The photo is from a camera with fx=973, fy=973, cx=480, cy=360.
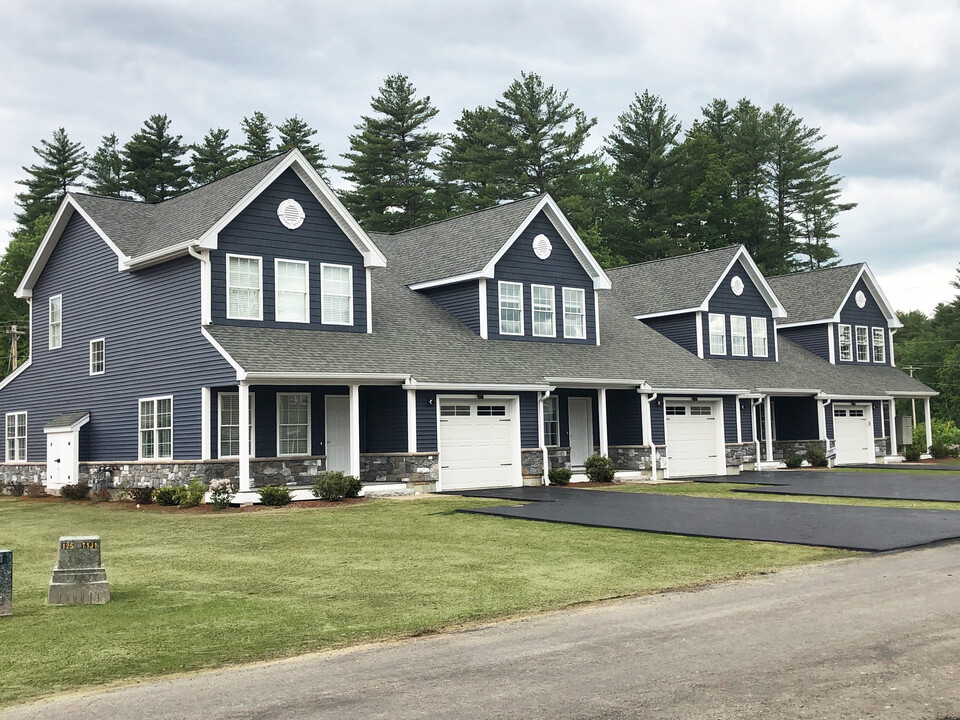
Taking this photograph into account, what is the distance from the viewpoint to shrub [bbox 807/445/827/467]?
36719mm

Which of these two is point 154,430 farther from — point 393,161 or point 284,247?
point 393,161

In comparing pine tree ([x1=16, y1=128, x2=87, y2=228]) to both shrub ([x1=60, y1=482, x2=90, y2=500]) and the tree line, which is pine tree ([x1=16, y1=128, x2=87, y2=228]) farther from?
shrub ([x1=60, y1=482, x2=90, y2=500])

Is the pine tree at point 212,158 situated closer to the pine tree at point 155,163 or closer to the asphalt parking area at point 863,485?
the pine tree at point 155,163

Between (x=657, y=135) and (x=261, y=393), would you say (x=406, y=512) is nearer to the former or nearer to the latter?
(x=261, y=393)

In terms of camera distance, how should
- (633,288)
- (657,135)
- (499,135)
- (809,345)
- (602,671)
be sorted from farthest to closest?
(657,135) < (499,135) < (809,345) < (633,288) < (602,671)

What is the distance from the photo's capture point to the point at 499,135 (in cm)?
5803

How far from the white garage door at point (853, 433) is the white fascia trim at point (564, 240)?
13.6m

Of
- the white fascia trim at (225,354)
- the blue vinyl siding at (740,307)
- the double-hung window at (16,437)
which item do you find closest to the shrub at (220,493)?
the white fascia trim at (225,354)

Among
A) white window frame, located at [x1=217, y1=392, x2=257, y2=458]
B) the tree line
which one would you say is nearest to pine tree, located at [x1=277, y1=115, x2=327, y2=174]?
the tree line

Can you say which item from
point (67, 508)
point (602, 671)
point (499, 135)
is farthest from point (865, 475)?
point (499, 135)

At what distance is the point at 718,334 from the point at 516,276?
1043 centimetres

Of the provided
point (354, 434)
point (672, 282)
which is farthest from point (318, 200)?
point (672, 282)

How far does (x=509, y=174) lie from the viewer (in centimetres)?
5791

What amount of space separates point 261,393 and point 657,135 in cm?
4503
